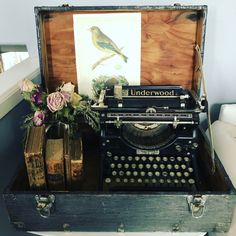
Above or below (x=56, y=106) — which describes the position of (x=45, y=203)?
below

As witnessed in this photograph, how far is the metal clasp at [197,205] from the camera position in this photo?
0.94 metres

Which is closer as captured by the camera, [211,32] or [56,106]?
[56,106]

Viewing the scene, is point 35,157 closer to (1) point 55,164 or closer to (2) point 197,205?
(1) point 55,164

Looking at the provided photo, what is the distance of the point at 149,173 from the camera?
111 cm

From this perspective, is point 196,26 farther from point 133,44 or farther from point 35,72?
point 35,72

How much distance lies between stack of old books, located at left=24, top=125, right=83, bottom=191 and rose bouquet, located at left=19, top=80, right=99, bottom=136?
0.16ft

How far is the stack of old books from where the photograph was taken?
1.01m

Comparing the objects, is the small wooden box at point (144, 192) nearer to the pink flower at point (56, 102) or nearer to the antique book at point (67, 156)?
the antique book at point (67, 156)

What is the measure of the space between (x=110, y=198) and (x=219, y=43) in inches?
37.1

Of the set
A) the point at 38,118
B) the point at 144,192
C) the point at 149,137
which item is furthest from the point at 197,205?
the point at 38,118

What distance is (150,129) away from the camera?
1.22m

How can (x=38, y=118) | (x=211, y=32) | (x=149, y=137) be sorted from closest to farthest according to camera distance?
(x=38, y=118) → (x=149, y=137) → (x=211, y=32)

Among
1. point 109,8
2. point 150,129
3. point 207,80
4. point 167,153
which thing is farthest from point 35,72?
point 207,80

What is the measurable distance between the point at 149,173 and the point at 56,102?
44cm
